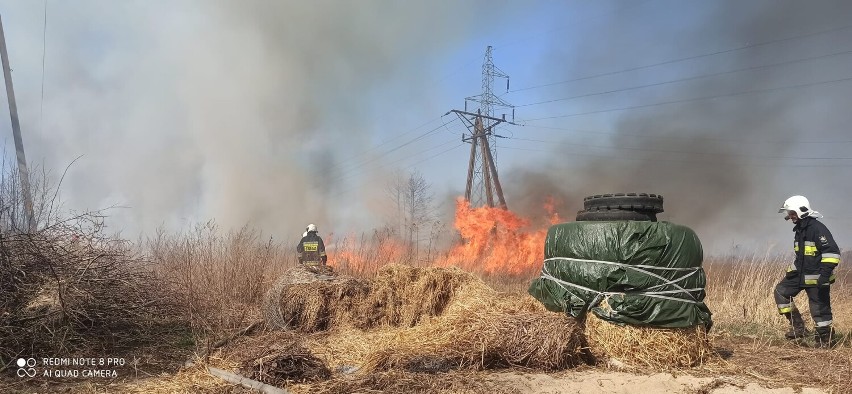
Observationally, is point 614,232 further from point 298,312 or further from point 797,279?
point 298,312

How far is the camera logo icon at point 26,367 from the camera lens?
4.43m

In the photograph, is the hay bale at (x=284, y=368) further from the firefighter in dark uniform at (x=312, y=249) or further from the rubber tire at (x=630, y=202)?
the firefighter in dark uniform at (x=312, y=249)

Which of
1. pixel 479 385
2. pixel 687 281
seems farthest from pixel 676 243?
pixel 479 385

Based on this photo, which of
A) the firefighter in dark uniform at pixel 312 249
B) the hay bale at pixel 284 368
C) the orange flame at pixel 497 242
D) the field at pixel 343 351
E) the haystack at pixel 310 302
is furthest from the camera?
the orange flame at pixel 497 242

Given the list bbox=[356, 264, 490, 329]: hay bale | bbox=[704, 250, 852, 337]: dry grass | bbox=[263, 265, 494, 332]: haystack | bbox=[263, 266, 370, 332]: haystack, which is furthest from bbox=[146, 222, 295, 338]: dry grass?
bbox=[704, 250, 852, 337]: dry grass

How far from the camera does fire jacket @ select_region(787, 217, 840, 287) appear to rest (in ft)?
19.0

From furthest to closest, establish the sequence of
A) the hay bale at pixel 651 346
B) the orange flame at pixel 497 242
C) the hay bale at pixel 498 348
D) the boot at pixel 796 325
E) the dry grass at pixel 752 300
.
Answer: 1. the orange flame at pixel 497 242
2. the dry grass at pixel 752 300
3. the boot at pixel 796 325
4. the hay bale at pixel 651 346
5. the hay bale at pixel 498 348

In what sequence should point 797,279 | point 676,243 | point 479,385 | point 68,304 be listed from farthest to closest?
point 797,279
point 68,304
point 676,243
point 479,385

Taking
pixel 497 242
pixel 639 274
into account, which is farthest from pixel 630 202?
pixel 497 242

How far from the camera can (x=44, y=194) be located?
21.2ft

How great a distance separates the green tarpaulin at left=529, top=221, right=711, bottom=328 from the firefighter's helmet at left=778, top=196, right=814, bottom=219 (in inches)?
93.4

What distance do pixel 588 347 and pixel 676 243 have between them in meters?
1.36

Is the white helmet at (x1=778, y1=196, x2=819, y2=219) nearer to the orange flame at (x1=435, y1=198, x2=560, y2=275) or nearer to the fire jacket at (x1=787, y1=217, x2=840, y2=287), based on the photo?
the fire jacket at (x1=787, y1=217, x2=840, y2=287)

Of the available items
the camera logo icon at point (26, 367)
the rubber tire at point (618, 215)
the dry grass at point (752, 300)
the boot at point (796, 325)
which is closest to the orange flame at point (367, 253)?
the rubber tire at point (618, 215)
